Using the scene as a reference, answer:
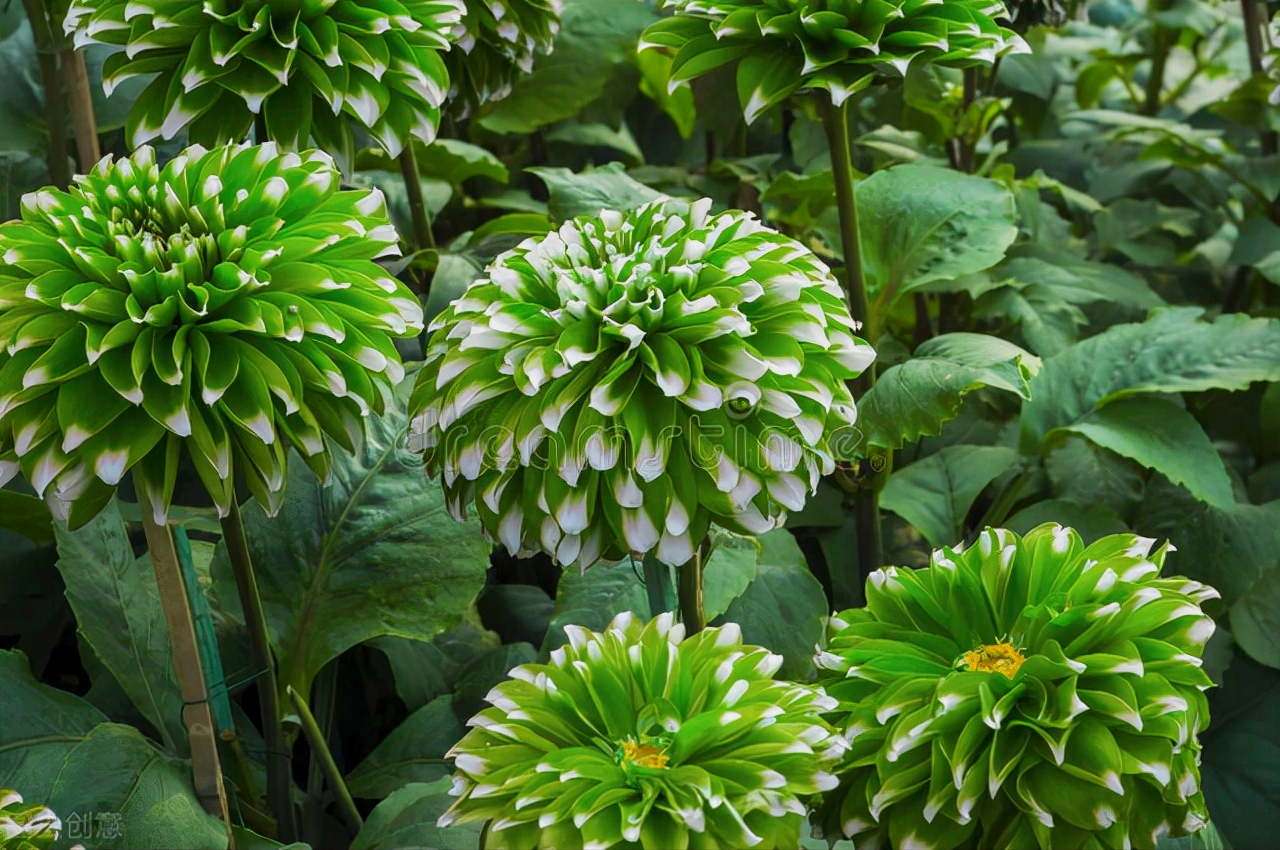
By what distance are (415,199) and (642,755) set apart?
558mm

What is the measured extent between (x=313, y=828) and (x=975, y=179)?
583 mm

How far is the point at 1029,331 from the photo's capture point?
98cm

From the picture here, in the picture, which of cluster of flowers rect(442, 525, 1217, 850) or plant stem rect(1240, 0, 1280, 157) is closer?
cluster of flowers rect(442, 525, 1217, 850)

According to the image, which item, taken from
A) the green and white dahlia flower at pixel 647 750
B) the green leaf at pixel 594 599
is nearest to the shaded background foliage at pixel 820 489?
the green leaf at pixel 594 599

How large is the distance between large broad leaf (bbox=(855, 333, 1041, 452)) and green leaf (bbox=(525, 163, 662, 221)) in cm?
22

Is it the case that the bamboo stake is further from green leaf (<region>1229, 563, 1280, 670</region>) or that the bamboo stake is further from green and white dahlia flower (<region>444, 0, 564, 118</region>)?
green leaf (<region>1229, 563, 1280, 670</region>)

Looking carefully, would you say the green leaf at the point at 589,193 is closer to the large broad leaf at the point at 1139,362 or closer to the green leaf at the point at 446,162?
the green leaf at the point at 446,162

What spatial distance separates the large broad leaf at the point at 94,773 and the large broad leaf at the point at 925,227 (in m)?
0.48

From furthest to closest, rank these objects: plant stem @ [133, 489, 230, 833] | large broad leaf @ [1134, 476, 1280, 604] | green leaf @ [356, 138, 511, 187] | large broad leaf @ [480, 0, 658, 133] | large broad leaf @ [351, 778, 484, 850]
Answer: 1. large broad leaf @ [480, 0, 658, 133]
2. green leaf @ [356, 138, 511, 187]
3. large broad leaf @ [1134, 476, 1280, 604]
4. large broad leaf @ [351, 778, 484, 850]
5. plant stem @ [133, 489, 230, 833]

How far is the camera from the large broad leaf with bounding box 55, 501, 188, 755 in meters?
0.68

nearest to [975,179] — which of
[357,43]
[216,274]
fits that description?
[357,43]

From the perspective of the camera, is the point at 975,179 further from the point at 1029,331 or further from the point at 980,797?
the point at 980,797

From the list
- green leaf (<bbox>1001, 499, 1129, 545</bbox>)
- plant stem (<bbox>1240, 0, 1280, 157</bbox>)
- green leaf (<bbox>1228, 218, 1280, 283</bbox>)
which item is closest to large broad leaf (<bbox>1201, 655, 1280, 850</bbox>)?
green leaf (<bbox>1001, 499, 1129, 545</bbox>)

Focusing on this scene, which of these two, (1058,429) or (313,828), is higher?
(1058,429)
